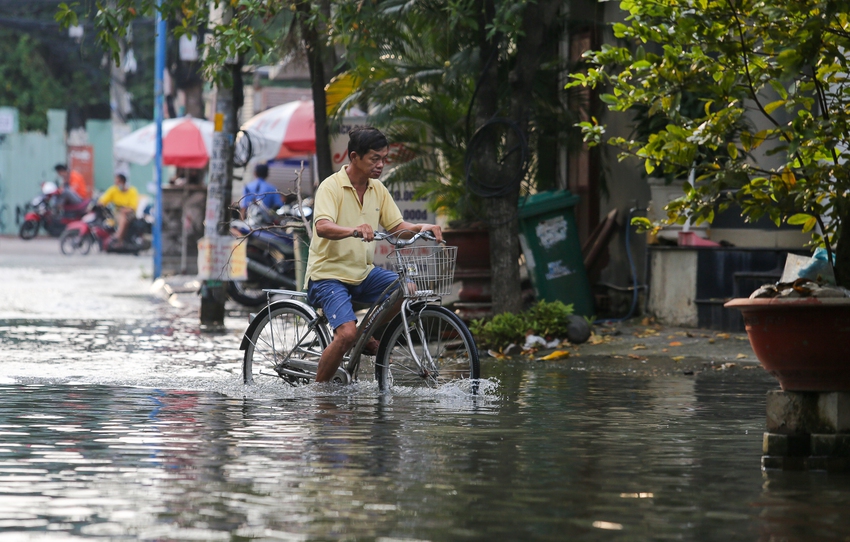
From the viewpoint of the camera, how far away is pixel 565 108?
15.8 m

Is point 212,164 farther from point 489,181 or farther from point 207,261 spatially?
point 489,181

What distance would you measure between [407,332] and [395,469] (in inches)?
99.2

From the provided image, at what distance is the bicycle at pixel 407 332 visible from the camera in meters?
8.82

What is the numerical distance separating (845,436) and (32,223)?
4015 centimetres

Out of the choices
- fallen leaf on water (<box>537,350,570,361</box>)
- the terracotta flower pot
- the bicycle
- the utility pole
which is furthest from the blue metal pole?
the terracotta flower pot

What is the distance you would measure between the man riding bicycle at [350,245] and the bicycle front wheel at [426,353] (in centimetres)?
26

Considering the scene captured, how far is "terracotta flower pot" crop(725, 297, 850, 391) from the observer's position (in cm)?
635

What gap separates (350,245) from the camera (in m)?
9.11

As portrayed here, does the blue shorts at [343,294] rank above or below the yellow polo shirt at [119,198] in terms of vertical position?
below

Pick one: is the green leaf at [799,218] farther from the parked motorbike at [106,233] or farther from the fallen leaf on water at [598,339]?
the parked motorbike at [106,233]

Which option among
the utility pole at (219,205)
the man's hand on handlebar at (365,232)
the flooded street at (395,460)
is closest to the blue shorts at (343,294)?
the flooded street at (395,460)

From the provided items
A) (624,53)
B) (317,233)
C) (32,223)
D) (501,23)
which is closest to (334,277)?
(317,233)

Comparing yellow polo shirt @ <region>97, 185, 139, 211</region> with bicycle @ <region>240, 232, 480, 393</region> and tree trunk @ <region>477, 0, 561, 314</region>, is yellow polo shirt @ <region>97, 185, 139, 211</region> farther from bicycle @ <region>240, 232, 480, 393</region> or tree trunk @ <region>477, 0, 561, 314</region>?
bicycle @ <region>240, 232, 480, 393</region>

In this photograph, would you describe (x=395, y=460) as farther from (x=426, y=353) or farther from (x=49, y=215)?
(x=49, y=215)
